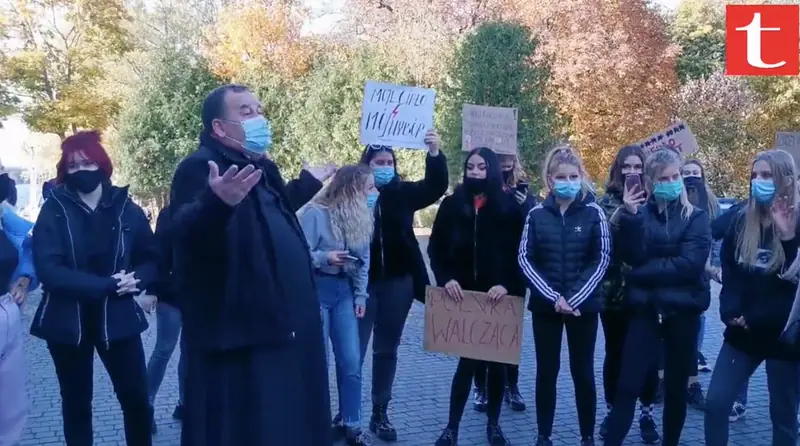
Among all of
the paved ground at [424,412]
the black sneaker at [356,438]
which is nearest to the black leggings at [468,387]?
the paved ground at [424,412]

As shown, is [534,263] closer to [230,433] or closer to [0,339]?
[230,433]

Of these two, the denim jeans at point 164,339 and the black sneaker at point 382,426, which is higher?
the denim jeans at point 164,339

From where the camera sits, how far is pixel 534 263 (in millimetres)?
5266

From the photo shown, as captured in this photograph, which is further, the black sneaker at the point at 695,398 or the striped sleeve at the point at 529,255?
the black sneaker at the point at 695,398

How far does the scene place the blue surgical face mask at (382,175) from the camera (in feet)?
19.0

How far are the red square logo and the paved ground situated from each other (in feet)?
52.0

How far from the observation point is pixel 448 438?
5.54 m

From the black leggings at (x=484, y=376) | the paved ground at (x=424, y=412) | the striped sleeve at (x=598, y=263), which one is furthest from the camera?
the black leggings at (x=484, y=376)

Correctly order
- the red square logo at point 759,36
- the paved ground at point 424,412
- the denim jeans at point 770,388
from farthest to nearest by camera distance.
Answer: the red square logo at point 759,36
the paved ground at point 424,412
the denim jeans at point 770,388

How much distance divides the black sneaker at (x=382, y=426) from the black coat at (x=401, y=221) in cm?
99

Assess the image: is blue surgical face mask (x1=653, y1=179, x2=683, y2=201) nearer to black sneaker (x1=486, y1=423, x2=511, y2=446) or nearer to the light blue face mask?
black sneaker (x1=486, y1=423, x2=511, y2=446)

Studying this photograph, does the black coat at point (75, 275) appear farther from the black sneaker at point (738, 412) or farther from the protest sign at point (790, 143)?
the protest sign at point (790, 143)

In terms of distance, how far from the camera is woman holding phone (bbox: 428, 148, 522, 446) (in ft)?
18.1

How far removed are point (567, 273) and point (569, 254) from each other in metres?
0.12
